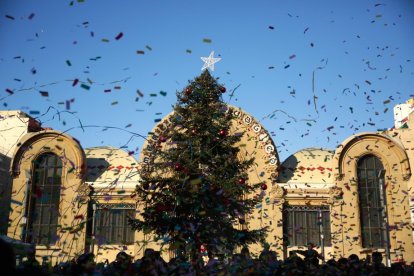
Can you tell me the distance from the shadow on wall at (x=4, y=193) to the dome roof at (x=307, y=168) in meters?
20.0

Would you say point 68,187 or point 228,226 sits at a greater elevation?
point 68,187

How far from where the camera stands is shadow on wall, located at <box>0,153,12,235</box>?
30594 mm

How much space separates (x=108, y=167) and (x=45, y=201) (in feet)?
16.0

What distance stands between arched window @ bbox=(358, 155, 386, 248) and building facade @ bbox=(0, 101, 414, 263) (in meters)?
0.06

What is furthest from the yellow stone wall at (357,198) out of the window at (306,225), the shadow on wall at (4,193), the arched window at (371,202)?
the shadow on wall at (4,193)

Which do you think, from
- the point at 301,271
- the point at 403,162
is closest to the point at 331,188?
the point at 403,162

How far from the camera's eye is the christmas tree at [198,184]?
17844 millimetres

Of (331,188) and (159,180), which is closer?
(159,180)

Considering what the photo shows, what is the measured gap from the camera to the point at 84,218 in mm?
26906

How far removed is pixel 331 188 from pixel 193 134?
12231mm

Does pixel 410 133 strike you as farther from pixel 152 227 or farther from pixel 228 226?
pixel 152 227

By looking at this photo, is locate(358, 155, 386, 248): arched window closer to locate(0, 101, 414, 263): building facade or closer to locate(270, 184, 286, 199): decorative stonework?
locate(0, 101, 414, 263): building facade

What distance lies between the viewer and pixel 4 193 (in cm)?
3175

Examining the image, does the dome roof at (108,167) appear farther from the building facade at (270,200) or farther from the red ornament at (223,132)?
the red ornament at (223,132)
